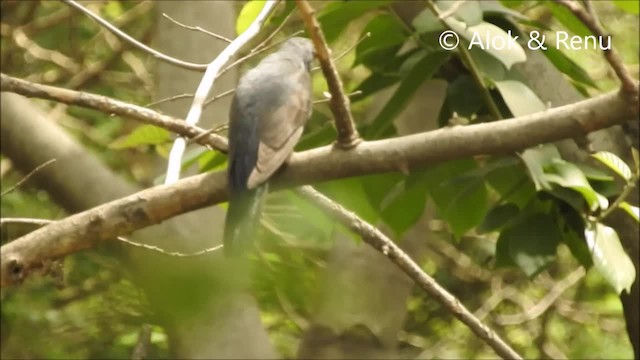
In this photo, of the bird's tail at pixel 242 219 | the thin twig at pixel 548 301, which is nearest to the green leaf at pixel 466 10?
the bird's tail at pixel 242 219

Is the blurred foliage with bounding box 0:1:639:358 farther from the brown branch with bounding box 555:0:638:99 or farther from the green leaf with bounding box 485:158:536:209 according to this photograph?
the brown branch with bounding box 555:0:638:99

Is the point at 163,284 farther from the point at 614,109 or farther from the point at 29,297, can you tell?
the point at 29,297

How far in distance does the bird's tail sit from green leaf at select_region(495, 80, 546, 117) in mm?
357

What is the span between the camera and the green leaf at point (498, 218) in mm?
1316

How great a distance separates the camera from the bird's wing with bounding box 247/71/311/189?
1.04 metres

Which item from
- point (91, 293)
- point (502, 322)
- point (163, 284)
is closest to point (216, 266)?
point (163, 284)

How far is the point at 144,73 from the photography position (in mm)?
2363

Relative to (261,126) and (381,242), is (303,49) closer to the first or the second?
(261,126)

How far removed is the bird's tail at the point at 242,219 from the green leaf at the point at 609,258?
413 millimetres

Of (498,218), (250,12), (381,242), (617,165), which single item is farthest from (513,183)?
(250,12)

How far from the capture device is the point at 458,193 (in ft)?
4.42

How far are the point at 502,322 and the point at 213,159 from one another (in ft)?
3.73

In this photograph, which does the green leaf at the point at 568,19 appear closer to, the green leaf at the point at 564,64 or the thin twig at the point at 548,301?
the green leaf at the point at 564,64

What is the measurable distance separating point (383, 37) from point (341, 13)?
0.08 metres
